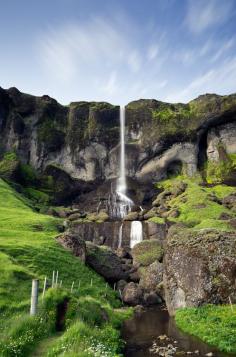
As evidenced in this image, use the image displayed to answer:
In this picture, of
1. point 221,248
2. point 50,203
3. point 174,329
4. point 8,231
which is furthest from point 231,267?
point 50,203

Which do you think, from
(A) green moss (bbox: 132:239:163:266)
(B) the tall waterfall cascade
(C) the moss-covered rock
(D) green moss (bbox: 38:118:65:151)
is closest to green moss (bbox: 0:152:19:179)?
(D) green moss (bbox: 38:118:65:151)

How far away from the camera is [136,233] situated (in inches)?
2938

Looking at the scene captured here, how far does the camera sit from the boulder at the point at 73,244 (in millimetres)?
46312

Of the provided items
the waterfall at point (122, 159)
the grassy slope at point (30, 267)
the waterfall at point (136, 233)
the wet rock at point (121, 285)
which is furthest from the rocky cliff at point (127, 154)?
the wet rock at point (121, 285)

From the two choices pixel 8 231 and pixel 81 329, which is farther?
pixel 8 231

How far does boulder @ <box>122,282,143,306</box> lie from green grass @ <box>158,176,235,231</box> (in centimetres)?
2591

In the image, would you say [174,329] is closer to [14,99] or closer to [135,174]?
[135,174]

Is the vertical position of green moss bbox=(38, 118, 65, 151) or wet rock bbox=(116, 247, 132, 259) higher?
green moss bbox=(38, 118, 65, 151)

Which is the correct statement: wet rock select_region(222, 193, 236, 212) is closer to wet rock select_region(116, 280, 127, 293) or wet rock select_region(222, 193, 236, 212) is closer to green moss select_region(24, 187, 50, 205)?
wet rock select_region(116, 280, 127, 293)

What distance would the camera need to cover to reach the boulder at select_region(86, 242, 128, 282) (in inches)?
1866

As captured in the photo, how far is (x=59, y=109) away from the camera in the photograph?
122 meters

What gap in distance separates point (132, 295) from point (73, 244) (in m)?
10.2

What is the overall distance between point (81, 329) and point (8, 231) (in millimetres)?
32554

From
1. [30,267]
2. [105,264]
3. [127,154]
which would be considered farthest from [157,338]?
[127,154]
